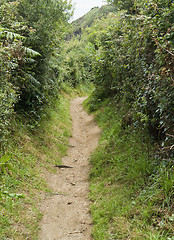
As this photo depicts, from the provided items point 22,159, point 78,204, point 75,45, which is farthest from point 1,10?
point 75,45

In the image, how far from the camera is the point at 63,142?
861cm

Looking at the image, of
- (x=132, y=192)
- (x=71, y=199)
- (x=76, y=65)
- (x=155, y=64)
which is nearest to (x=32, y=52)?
(x=155, y=64)

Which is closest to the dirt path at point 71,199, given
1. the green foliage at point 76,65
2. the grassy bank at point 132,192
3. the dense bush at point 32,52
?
the grassy bank at point 132,192

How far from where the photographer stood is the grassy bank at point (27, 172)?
3682 millimetres

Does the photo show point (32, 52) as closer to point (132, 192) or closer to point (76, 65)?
point (132, 192)

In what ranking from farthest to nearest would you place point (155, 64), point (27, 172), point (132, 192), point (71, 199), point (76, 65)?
point (76, 65), point (27, 172), point (71, 199), point (155, 64), point (132, 192)

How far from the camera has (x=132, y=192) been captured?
4.25 meters

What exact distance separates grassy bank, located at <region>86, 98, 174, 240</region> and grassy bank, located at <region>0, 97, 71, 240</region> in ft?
4.23

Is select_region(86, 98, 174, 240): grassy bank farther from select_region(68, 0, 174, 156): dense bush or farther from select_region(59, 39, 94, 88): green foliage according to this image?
select_region(59, 39, 94, 88): green foliage

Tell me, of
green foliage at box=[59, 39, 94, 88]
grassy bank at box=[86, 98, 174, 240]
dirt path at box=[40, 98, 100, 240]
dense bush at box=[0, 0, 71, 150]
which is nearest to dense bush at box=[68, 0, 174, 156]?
grassy bank at box=[86, 98, 174, 240]

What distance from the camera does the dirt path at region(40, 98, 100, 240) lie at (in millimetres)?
4027

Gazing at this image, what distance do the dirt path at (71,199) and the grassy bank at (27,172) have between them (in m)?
0.26

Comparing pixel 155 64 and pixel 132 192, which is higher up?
pixel 155 64

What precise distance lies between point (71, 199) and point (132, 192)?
66.7 inches
